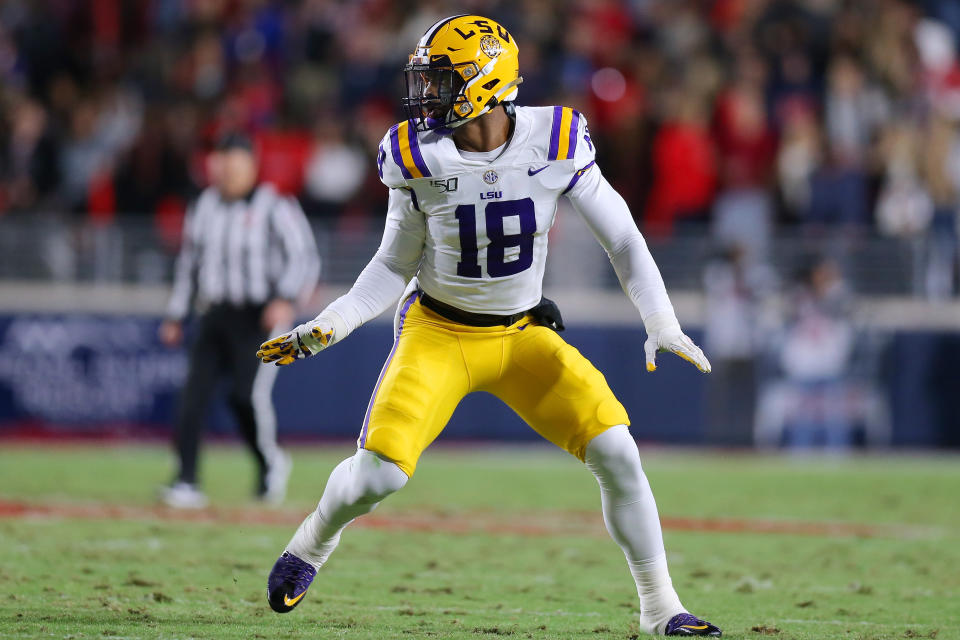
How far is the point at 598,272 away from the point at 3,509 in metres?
5.36

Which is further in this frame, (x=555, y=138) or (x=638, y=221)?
(x=638, y=221)

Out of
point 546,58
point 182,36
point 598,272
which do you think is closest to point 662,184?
point 598,272

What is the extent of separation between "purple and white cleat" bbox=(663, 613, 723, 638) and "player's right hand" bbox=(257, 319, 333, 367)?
4.29ft

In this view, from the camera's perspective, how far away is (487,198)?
416 centimetres

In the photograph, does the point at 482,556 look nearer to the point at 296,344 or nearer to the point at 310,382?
the point at 296,344

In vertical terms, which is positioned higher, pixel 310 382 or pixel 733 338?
pixel 733 338

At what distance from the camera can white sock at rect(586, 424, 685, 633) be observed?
4.12 metres

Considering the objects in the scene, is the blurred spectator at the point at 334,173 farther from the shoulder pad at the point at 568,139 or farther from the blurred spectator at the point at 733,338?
the shoulder pad at the point at 568,139

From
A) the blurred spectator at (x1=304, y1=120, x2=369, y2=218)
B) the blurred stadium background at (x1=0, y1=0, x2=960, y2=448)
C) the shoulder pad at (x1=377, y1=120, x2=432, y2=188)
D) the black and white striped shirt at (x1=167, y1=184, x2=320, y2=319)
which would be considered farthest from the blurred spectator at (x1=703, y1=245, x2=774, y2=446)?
the shoulder pad at (x1=377, y1=120, x2=432, y2=188)

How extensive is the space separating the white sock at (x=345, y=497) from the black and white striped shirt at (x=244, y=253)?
3248mm

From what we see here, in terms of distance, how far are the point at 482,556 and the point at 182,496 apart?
6.66ft

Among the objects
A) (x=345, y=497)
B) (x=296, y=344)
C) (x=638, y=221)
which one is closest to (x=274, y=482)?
(x=345, y=497)

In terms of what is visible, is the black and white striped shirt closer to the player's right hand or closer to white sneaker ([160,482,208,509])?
white sneaker ([160,482,208,509])

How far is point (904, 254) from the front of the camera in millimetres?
10602
